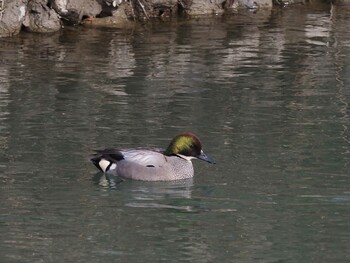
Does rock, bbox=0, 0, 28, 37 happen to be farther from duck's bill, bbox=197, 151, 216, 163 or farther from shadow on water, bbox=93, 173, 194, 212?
duck's bill, bbox=197, 151, 216, 163

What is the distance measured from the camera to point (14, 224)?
10.6 m

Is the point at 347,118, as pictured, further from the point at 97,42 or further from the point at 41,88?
the point at 97,42

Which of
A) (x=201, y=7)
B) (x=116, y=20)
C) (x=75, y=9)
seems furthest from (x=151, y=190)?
(x=201, y=7)

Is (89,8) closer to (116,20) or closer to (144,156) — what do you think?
(116,20)

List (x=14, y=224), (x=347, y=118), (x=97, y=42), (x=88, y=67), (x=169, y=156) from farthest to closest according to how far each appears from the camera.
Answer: (x=97, y=42) → (x=88, y=67) → (x=347, y=118) → (x=169, y=156) → (x=14, y=224)

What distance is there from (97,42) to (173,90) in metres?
4.17

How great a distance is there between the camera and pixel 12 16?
2044 cm

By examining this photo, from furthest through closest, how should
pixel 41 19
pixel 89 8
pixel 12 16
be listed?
pixel 89 8 < pixel 41 19 < pixel 12 16

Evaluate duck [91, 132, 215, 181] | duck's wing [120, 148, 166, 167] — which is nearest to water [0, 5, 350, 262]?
duck [91, 132, 215, 181]

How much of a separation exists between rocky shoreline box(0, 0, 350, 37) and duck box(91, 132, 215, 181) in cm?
836

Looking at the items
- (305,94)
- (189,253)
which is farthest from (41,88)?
(189,253)

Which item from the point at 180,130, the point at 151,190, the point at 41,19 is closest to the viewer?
the point at 151,190

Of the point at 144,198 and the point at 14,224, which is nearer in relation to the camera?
the point at 14,224

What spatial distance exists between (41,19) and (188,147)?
9322 millimetres
